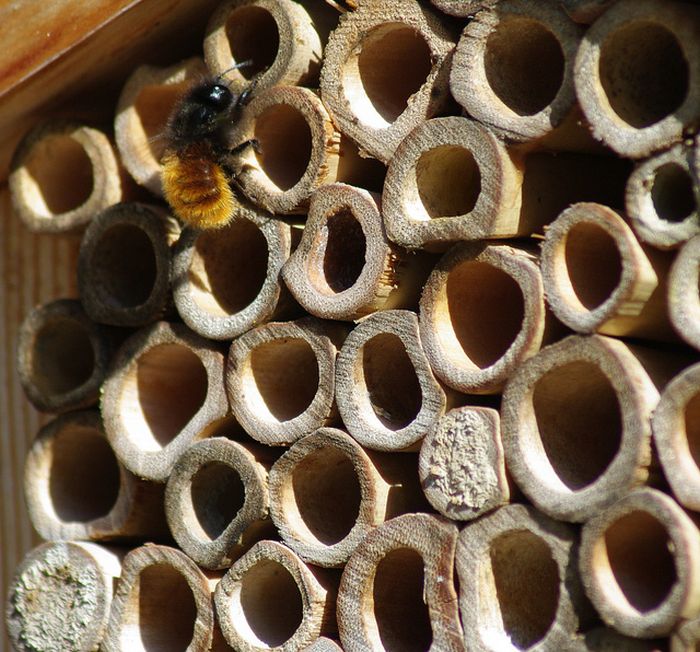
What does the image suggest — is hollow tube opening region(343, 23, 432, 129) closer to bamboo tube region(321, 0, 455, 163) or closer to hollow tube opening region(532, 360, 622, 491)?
bamboo tube region(321, 0, 455, 163)

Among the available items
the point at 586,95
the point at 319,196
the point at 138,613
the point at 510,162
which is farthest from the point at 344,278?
the point at 138,613

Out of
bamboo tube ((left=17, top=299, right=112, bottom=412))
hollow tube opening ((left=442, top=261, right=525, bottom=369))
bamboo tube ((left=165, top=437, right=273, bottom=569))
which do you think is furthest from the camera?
bamboo tube ((left=17, top=299, right=112, bottom=412))

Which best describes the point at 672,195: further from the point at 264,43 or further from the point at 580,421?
the point at 264,43

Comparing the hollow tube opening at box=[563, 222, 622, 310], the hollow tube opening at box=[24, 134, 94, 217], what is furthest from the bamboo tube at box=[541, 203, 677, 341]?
the hollow tube opening at box=[24, 134, 94, 217]

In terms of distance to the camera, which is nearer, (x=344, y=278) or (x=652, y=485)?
(x=652, y=485)

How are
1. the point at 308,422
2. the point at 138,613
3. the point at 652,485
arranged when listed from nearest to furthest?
the point at 652,485, the point at 308,422, the point at 138,613

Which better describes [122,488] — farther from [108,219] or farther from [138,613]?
[108,219]
